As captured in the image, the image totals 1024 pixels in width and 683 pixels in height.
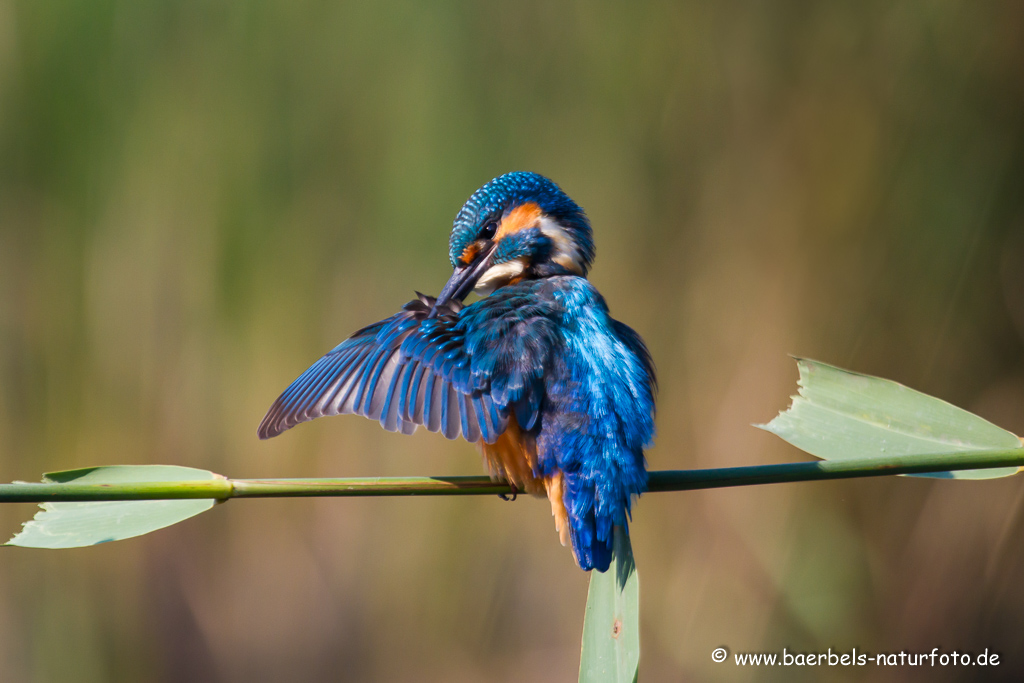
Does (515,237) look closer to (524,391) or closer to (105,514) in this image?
(524,391)

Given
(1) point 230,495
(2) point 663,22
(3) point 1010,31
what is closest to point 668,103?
(2) point 663,22

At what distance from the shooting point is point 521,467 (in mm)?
1043

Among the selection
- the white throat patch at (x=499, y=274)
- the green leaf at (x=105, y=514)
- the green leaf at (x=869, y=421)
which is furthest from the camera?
the white throat patch at (x=499, y=274)

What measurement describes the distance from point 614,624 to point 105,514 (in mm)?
559

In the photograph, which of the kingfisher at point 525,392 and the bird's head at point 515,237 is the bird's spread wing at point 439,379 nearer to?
the kingfisher at point 525,392

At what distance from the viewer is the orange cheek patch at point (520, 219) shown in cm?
139

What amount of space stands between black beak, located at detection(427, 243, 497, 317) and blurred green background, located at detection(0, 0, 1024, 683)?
1.79 ft

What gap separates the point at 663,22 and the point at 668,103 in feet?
0.67

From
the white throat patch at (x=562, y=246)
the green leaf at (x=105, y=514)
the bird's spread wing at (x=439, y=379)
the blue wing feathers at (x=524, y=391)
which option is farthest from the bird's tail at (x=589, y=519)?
the white throat patch at (x=562, y=246)

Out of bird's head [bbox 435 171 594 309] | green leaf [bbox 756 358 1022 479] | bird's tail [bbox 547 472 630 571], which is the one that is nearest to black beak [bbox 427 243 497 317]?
bird's head [bbox 435 171 594 309]

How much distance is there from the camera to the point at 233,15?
1.89 metres

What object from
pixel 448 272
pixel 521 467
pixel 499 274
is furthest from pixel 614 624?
pixel 448 272

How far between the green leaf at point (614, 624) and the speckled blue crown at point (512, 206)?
65 centimetres

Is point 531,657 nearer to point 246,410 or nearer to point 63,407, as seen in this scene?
point 246,410
